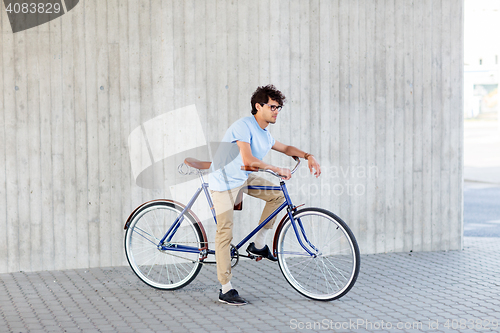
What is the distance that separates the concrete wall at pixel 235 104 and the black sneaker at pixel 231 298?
179cm

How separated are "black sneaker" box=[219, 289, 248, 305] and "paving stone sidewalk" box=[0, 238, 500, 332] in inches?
2.4

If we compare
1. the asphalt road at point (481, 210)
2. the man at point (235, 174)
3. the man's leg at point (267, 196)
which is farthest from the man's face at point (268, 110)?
the asphalt road at point (481, 210)

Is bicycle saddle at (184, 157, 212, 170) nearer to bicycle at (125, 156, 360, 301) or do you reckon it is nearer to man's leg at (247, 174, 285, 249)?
bicycle at (125, 156, 360, 301)

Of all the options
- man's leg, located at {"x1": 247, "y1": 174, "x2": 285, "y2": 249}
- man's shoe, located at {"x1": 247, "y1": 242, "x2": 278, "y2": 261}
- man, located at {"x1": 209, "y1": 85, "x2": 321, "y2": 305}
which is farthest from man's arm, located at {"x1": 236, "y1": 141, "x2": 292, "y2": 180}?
man's shoe, located at {"x1": 247, "y1": 242, "x2": 278, "y2": 261}

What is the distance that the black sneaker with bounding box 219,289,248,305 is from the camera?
488 cm

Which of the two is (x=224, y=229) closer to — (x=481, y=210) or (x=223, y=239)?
(x=223, y=239)

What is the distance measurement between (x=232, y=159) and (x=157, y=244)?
1074 mm

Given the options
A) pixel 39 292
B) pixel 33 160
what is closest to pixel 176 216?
pixel 39 292

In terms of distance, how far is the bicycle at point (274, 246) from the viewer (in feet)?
16.0

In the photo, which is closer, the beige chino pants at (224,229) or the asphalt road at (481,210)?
the beige chino pants at (224,229)

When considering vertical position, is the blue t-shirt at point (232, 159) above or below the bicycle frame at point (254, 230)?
above

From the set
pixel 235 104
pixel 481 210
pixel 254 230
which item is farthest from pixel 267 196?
pixel 481 210

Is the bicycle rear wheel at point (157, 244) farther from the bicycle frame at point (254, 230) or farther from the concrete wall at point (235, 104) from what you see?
the concrete wall at point (235, 104)

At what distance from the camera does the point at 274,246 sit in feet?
16.6
